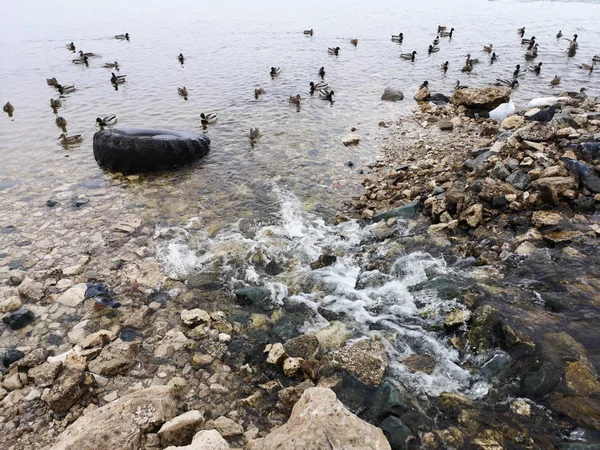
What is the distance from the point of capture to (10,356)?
5.05 meters

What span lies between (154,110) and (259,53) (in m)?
13.2

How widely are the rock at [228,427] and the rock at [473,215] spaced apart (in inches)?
225

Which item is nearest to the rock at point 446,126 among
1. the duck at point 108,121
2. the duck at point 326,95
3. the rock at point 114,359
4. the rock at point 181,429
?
the duck at point 326,95

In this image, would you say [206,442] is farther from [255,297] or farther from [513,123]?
[513,123]

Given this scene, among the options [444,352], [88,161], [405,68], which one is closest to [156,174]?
[88,161]

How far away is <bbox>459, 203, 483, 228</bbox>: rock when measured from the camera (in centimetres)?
717

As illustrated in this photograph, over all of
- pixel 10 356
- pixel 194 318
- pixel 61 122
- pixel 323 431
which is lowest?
pixel 194 318

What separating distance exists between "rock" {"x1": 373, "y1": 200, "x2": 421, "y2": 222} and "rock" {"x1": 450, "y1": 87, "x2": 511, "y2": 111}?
29.4 feet

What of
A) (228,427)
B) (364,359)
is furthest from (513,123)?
(228,427)

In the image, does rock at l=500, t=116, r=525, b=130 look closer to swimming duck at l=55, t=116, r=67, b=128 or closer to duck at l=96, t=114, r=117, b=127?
duck at l=96, t=114, r=117, b=127

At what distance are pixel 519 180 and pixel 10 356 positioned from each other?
9762 millimetres

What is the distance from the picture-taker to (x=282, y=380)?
4.86 meters

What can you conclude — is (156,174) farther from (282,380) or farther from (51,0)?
(51,0)

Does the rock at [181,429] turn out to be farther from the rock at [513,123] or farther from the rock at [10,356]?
the rock at [513,123]
